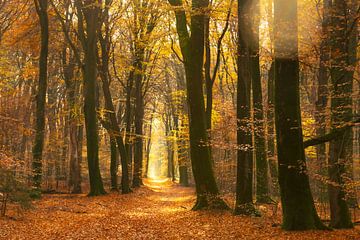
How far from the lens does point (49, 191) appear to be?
2284cm

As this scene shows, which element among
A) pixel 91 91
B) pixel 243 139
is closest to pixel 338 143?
pixel 243 139

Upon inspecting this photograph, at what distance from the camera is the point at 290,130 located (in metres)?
9.19

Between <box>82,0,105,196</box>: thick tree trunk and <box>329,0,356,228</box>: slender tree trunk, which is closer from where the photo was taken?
<box>329,0,356,228</box>: slender tree trunk

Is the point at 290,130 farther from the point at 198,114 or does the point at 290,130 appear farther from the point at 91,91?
the point at 91,91

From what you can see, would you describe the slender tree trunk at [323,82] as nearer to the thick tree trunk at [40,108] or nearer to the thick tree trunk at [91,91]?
the thick tree trunk at [91,91]

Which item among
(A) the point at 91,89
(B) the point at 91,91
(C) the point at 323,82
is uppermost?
(A) the point at 91,89

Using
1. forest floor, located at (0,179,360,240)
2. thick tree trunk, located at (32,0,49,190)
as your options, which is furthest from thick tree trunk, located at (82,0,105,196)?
forest floor, located at (0,179,360,240)

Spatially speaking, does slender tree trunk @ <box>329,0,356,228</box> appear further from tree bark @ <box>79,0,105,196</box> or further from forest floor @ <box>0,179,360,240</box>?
tree bark @ <box>79,0,105,196</box>

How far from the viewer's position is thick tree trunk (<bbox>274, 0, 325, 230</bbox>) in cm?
912

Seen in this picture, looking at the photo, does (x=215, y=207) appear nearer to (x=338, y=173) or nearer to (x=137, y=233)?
(x=137, y=233)

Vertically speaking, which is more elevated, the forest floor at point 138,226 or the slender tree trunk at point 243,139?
the slender tree trunk at point 243,139

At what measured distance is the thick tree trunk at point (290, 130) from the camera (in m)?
9.12

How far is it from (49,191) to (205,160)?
1251cm

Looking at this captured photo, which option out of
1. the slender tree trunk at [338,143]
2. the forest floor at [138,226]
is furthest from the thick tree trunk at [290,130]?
the slender tree trunk at [338,143]
